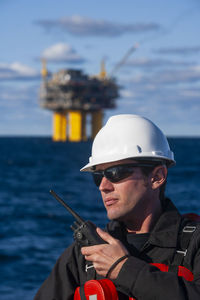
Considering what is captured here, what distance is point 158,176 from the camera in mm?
3174

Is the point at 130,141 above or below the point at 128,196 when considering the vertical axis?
above

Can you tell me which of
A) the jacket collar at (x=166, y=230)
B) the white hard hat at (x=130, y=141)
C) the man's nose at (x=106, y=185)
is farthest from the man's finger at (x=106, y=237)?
the white hard hat at (x=130, y=141)

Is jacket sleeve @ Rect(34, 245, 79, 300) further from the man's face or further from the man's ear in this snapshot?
the man's ear

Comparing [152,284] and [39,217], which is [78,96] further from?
[152,284]

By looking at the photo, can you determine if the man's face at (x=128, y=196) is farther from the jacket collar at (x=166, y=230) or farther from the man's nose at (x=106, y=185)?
the jacket collar at (x=166, y=230)

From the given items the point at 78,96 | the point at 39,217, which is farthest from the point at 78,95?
the point at 39,217

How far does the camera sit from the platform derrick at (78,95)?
92375 millimetres

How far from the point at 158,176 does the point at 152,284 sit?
2.96ft

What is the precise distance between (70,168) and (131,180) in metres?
51.8

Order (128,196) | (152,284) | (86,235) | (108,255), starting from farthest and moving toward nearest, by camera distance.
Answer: (128,196)
(86,235)
(108,255)
(152,284)

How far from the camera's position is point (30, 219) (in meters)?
21.8

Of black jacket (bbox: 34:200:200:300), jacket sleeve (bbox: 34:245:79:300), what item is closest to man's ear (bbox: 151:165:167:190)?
black jacket (bbox: 34:200:200:300)

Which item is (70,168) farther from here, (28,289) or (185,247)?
(185,247)

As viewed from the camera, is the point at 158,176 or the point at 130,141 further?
the point at 130,141
